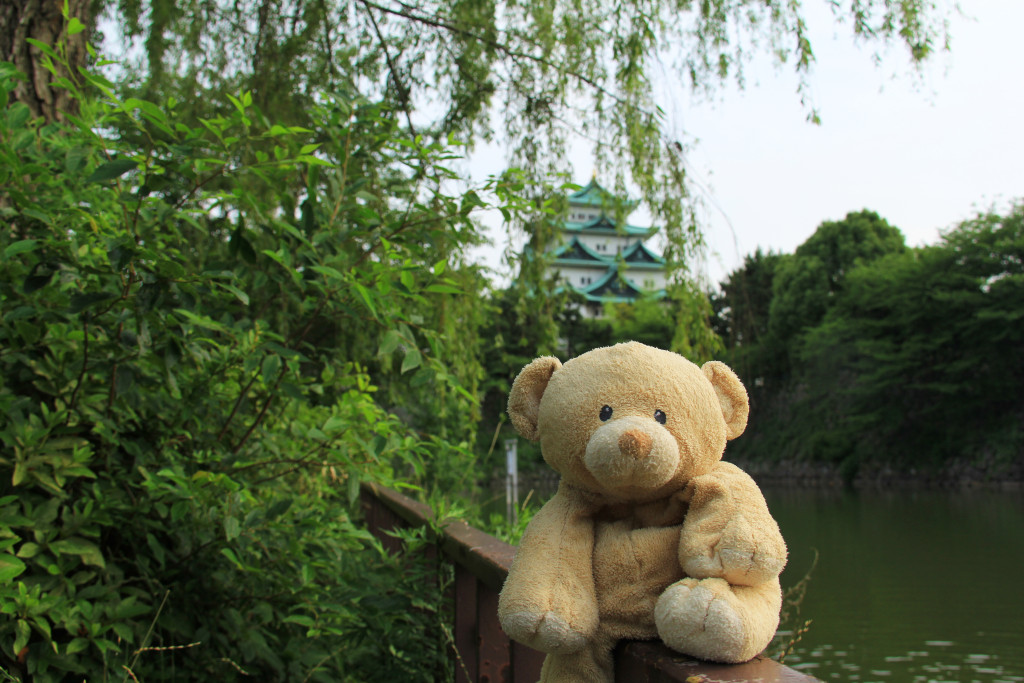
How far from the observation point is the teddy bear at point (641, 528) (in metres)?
0.85

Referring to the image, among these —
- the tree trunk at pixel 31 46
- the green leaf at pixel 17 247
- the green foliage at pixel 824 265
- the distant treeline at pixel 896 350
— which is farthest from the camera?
the green foliage at pixel 824 265

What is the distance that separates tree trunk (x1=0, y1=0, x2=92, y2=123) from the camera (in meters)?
2.26

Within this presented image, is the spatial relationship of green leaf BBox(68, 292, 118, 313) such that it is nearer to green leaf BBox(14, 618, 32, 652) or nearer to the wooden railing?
green leaf BBox(14, 618, 32, 652)

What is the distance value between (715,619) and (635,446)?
0.20 meters

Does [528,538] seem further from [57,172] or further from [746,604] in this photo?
[57,172]

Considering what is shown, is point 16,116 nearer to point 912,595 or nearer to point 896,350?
point 912,595

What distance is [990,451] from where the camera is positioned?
22047 millimetres

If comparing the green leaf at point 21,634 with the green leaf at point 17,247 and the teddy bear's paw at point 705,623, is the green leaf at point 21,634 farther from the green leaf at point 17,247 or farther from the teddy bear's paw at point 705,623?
the teddy bear's paw at point 705,623

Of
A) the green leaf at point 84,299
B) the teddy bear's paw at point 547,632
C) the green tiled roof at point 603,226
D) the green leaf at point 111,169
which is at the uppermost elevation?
the green tiled roof at point 603,226

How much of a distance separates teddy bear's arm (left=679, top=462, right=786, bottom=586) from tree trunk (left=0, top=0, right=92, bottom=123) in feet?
7.12

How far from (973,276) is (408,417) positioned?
19321 millimetres

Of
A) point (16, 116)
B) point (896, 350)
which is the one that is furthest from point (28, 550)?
point (896, 350)

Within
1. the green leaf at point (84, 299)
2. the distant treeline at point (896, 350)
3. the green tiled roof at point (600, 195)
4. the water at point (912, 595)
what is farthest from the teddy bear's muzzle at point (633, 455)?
the distant treeline at point (896, 350)

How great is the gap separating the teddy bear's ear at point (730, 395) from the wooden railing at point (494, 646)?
32cm
